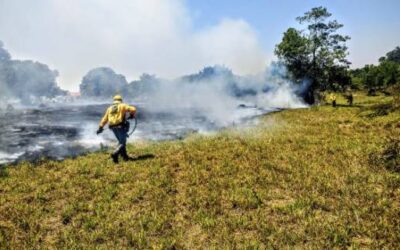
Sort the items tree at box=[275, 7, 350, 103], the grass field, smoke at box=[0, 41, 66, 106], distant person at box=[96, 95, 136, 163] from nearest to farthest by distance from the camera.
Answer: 1. the grass field
2. distant person at box=[96, 95, 136, 163]
3. tree at box=[275, 7, 350, 103]
4. smoke at box=[0, 41, 66, 106]

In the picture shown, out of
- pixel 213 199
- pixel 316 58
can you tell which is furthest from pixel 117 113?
pixel 316 58

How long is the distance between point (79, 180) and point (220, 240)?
20.1ft

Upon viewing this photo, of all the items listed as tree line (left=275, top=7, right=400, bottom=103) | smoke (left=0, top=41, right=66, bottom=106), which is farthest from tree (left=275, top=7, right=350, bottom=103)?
smoke (left=0, top=41, right=66, bottom=106)

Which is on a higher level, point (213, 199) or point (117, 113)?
point (117, 113)

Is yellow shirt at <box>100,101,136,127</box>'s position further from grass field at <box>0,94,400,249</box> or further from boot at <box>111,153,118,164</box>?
grass field at <box>0,94,400,249</box>

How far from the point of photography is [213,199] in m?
9.77


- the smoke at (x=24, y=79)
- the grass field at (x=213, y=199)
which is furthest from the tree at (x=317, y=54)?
the smoke at (x=24, y=79)

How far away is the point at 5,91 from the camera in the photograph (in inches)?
3856

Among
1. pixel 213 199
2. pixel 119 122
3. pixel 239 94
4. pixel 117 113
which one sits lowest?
pixel 213 199

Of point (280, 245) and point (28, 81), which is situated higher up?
point (28, 81)

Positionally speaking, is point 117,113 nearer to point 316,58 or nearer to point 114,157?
point 114,157

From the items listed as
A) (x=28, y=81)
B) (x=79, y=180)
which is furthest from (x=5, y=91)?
(x=79, y=180)

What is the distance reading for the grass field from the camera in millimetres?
7551

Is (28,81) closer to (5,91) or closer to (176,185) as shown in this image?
(5,91)
